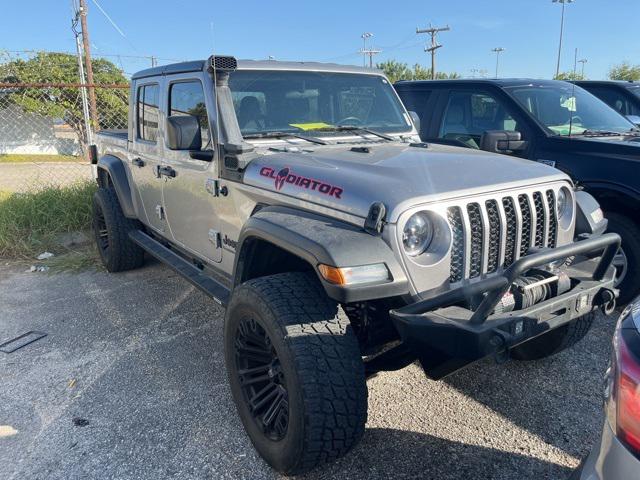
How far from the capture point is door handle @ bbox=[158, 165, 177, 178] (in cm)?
394

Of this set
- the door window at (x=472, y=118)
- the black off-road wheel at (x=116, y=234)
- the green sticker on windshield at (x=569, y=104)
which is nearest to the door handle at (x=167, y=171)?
the black off-road wheel at (x=116, y=234)

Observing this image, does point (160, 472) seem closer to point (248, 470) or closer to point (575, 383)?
point (248, 470)

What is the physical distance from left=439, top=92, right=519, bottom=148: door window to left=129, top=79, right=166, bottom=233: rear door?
9.45 feet

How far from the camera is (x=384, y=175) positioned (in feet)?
8.48

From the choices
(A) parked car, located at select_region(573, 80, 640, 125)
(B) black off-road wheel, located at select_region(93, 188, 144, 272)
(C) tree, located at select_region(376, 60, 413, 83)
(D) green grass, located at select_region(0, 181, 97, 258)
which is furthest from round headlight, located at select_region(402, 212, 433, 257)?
(C) tree, located at select_region(376, 60, 413, 83)

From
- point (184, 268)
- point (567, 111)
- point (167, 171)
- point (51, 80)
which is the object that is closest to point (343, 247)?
point (184, 268)

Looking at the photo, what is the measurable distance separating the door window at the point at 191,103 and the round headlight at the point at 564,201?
7.04ft

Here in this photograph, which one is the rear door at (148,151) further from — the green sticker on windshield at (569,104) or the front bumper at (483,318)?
the green sticker on windshield at (569,104)

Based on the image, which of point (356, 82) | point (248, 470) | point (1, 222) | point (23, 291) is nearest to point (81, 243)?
point (1, 222)

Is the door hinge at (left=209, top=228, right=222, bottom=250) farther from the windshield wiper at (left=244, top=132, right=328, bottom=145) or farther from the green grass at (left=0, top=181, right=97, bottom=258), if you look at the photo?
the green grass at (left=0, top=181, right=97, bottom=258)

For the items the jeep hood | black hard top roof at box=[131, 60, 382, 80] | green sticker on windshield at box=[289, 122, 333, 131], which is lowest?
the jeep hood

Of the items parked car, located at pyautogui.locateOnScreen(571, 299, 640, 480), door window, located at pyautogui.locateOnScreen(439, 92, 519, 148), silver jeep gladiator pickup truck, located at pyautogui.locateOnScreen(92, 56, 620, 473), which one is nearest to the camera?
parked car, located at pyautogui.locateOnScreen(571, 299, 640, 480)

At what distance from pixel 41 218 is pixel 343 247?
604cm

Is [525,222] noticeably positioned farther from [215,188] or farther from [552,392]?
[215,188]
